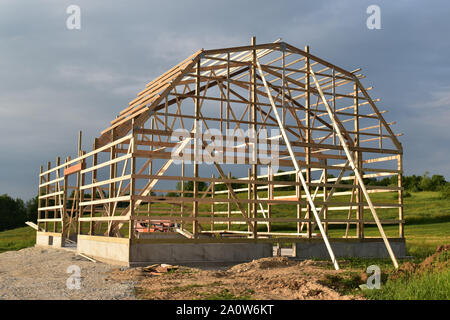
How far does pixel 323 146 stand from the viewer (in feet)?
61.1

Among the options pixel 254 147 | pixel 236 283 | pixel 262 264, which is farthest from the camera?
pixel 254 147

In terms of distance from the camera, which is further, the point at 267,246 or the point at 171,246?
the point at 267,246

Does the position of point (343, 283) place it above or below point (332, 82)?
below

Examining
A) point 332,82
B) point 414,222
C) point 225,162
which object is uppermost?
point 332,82

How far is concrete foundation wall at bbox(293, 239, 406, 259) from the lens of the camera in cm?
1725

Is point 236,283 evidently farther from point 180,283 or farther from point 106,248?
point 106,248

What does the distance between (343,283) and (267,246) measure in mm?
6211

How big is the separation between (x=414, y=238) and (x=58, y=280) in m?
23.7

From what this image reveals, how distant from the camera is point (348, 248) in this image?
18359 mm

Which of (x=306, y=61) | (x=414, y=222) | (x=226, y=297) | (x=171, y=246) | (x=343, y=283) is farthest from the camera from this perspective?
(x=414, y=222)

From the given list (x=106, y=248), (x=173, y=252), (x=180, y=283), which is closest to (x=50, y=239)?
(x=106, y=248)

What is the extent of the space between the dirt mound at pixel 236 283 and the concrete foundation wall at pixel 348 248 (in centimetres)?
357
